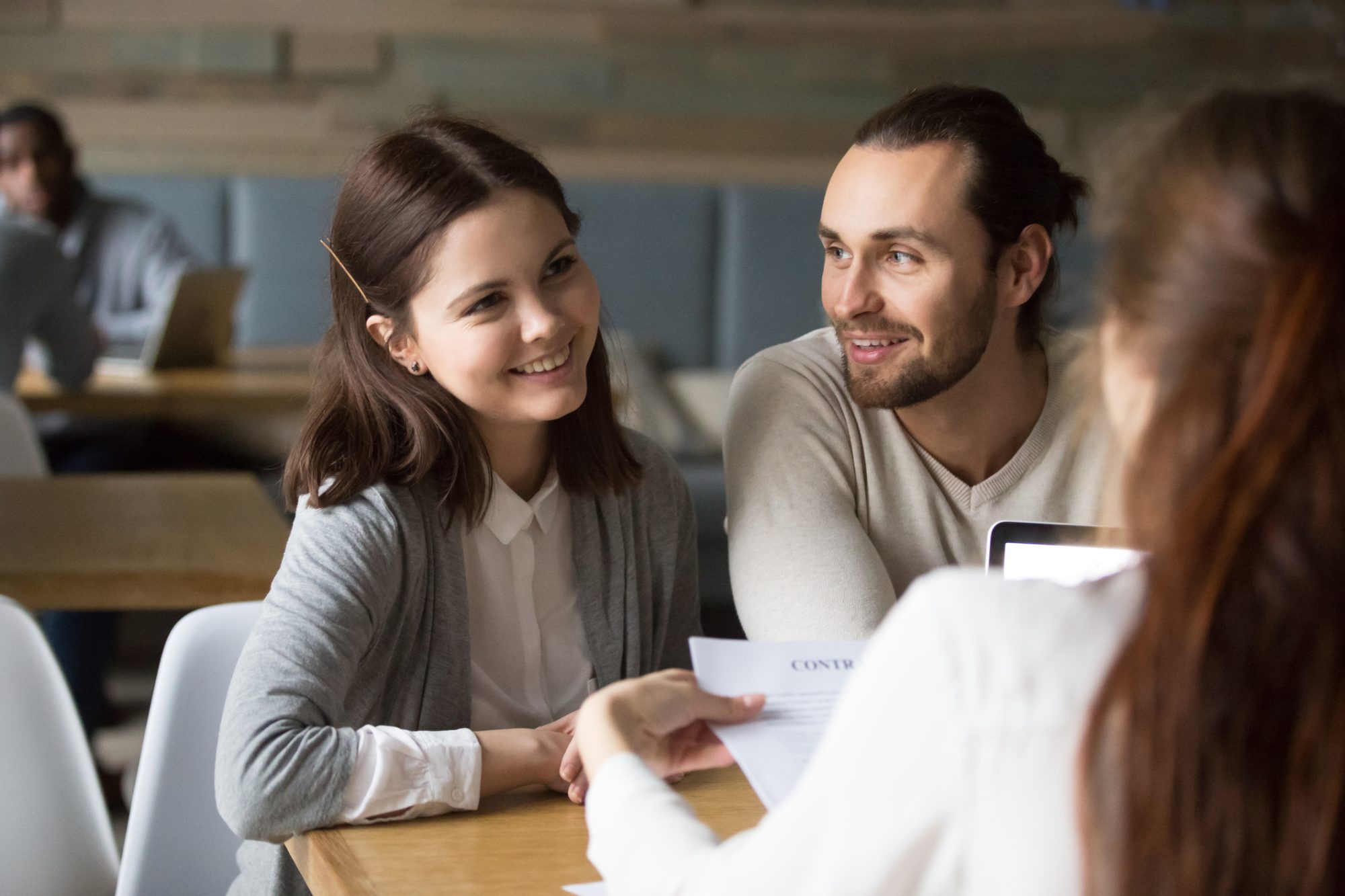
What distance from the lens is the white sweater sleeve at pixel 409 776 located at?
1.09 m

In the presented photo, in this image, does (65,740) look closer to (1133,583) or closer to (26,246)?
(1133,583)

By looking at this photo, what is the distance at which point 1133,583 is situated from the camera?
0.67 metres

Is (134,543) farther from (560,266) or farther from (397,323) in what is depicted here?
(560,266)

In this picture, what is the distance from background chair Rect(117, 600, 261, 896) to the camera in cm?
141

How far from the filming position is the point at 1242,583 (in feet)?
2.01

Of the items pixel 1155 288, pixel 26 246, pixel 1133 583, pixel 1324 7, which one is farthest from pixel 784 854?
pixel 1324 7

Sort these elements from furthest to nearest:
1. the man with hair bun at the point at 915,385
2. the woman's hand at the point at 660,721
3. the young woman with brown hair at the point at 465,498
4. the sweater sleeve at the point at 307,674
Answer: the man with hair bun at the point at 915,385 < the young woman with brown hair at the point at 465,498 < the sweater sleeve at the point at 307,674 < the woman's hand at the point at 660,721

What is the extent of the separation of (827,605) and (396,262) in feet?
1.77

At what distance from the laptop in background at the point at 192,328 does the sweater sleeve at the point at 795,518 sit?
2145mm

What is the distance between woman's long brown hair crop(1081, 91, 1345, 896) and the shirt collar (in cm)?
87

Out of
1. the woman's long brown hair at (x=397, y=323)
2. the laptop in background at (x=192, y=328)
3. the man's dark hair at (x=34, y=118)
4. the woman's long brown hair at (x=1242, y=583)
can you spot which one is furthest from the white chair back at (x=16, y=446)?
the woman's long brown hair at (x=1242, y=583)

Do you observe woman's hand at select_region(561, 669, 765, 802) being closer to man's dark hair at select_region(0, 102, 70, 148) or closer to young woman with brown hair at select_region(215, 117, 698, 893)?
young woman with brown hair at select_region(215, 117, 698, 893)

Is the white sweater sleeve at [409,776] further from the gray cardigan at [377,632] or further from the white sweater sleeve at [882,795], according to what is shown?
the white sweater sleeve at [882,795]

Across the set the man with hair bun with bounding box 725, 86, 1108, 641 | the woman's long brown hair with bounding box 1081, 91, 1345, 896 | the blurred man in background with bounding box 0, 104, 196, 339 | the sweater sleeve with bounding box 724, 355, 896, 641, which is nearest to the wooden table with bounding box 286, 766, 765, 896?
the sweater sleeve with bounding box 724, 355, 896, 641
